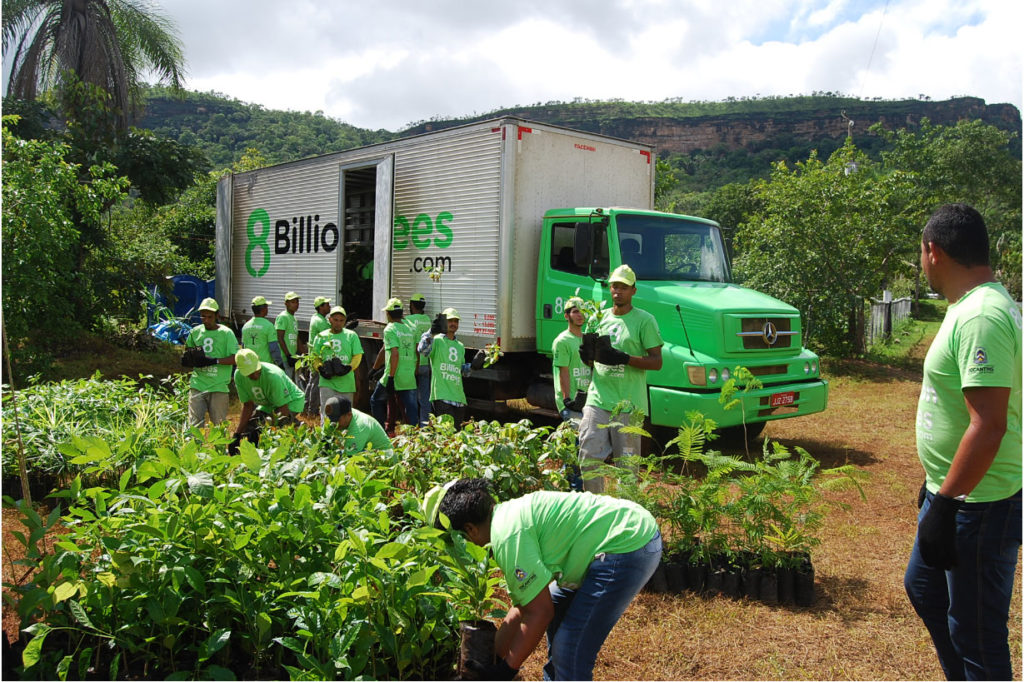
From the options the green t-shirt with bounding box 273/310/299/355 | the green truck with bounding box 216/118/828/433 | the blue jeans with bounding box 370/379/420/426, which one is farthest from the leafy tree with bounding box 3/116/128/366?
the blue jeans with bounding box 370/379/420/426

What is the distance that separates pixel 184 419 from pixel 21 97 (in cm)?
1413

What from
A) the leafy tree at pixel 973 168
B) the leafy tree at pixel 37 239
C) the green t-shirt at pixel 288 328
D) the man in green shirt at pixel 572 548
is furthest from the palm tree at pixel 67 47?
the leafy tree at pixel 973 168

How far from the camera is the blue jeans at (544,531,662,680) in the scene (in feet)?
9.19

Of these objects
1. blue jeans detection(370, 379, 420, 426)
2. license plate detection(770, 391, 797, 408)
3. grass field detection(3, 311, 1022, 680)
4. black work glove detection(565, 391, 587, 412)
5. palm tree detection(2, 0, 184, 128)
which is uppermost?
palm tree detection(2, 0, 184, 128)

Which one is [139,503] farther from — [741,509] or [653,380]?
[653,380]

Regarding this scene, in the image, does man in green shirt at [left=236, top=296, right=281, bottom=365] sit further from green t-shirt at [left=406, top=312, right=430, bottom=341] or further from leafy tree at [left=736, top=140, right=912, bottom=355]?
leafy tree at [left=736, top=140, right=912, bottom=355]

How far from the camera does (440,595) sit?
2811 millimetres

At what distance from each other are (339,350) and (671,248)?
3.95m

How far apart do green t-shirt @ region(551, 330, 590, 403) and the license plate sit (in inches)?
96.4

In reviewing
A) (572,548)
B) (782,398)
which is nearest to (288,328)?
(782,398)

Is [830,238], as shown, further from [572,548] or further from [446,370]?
[572,548]

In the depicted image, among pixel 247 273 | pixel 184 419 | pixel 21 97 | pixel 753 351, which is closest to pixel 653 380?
pixel 753 351

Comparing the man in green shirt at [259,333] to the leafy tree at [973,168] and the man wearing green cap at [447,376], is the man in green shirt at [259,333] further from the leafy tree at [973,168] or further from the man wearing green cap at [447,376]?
the leafy tree at [973,168]

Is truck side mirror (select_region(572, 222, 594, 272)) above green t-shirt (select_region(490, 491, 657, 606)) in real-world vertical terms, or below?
above
